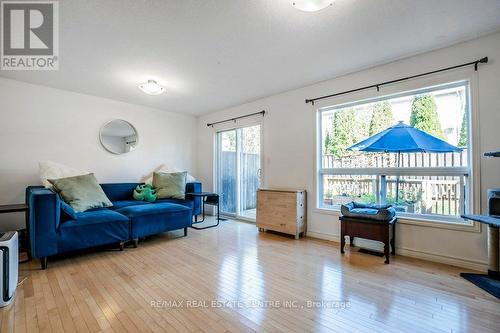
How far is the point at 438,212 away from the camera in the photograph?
2.60m

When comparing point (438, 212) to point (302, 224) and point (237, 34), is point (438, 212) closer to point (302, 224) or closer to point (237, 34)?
point (302, 224)

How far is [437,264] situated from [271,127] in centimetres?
292

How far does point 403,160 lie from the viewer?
110 inches

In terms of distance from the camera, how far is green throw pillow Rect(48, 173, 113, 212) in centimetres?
283

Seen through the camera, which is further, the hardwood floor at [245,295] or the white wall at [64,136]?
the white wall at [64,136]

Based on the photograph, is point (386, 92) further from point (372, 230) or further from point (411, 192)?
point (372, 230)

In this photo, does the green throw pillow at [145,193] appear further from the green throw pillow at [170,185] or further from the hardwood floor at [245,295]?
the hardwood floor at [245,295]

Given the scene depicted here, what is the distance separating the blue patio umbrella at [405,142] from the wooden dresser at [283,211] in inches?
47.0

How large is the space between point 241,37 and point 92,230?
2763 millimetres

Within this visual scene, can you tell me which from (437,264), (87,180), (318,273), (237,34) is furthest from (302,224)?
(87,180)

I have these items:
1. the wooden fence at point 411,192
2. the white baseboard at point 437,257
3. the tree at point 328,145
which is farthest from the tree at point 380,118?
the white baseboard at point 437,257

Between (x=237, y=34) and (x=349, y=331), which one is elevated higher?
(x=237, y=34)

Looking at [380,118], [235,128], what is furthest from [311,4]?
[235,128]

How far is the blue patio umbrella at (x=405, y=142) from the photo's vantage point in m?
2.44
